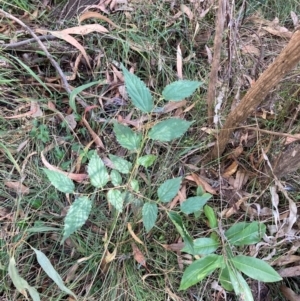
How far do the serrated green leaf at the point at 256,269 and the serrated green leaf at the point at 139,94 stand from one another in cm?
39

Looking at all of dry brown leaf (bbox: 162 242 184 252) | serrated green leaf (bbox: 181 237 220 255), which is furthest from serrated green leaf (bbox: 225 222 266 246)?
dry brown leaf (bbox: 162 242 184 252)

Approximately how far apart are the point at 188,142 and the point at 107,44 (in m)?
0.44

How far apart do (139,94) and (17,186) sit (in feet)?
1.68

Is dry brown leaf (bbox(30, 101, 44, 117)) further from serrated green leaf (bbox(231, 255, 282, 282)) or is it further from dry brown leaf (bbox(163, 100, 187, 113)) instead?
serrated green leaf (bbox(231, 255, 282, 282))

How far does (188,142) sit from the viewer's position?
1.29 m

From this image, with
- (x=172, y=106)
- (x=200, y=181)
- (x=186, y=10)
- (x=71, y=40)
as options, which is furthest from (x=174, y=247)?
(x=186, y=10)

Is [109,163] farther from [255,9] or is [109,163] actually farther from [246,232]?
[255,9]

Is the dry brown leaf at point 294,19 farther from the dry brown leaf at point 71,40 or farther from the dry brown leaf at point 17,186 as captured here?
the dry brown leaf at point 17,186

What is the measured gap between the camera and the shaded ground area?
1.15 metres

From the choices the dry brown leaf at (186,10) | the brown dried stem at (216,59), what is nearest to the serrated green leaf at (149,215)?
the brown dried stem at (216,59)

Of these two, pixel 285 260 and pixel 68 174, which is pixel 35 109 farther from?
pixel 285 260

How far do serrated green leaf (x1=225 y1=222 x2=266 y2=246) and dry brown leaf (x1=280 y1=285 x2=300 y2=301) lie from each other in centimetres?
25

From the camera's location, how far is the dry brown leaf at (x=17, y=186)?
3.94 ft

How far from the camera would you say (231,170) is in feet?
4.16
